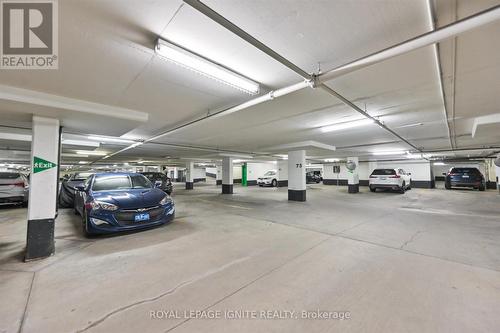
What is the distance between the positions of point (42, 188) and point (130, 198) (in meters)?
1.27

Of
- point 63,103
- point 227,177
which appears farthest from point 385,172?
point 63,103

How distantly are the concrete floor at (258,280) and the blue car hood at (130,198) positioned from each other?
60 cm

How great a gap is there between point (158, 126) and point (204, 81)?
3373 mm

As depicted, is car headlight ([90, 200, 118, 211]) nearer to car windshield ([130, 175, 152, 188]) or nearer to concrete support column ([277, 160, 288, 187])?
car windshield ([130, 175, 152, 188])

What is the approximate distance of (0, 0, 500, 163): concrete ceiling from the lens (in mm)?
1769

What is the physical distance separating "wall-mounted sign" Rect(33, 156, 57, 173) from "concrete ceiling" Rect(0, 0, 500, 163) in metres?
0.75

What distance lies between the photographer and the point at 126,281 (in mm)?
2338

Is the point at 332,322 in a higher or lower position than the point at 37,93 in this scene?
lower

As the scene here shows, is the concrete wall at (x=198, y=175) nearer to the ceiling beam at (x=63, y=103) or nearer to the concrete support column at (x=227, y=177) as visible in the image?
the concrete support column at (x=227, y=177)

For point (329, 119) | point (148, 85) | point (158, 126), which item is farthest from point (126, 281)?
point (329, 119)

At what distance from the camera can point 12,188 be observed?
22.1ft

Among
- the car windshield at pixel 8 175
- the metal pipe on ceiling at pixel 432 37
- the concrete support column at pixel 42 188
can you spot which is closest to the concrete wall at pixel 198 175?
the car windshield at pixel 8 175

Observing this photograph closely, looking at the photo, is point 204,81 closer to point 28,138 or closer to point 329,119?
point 329,119

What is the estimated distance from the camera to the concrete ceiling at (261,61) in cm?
177
